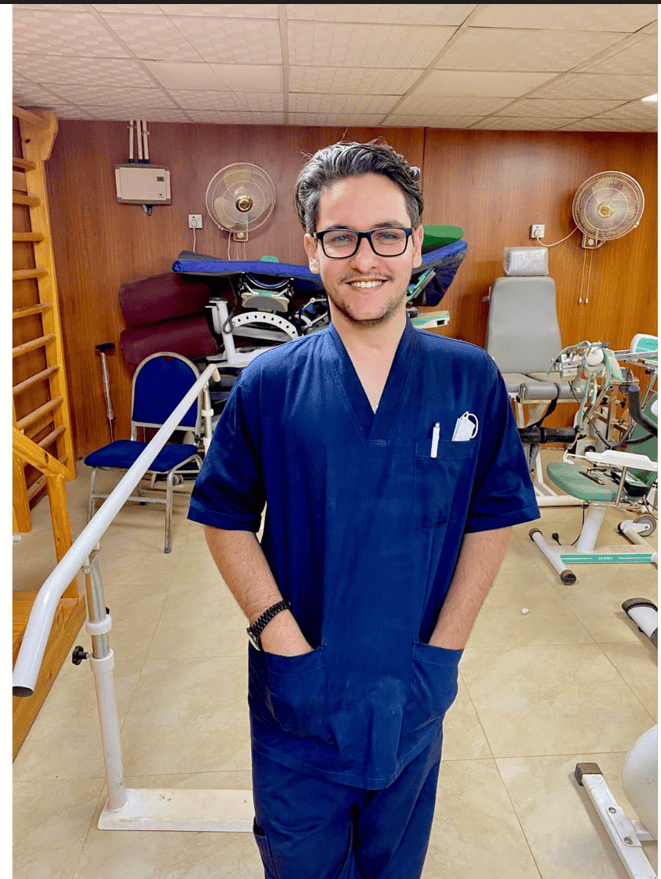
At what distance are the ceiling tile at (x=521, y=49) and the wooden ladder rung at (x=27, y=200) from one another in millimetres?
→ 2446

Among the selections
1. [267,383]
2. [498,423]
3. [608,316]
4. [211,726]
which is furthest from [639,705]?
[608,316]

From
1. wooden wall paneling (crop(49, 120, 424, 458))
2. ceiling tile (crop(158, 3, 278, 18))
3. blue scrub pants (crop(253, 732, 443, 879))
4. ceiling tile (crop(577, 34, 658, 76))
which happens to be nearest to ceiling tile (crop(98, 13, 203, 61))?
ceiling tile (crop(158, 3, 278, 18))

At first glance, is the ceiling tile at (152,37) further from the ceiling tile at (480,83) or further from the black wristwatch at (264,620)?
the black wristwatch at (264,620)

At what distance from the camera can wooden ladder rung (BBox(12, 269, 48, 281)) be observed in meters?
3.65

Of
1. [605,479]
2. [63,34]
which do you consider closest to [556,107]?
[605,479]

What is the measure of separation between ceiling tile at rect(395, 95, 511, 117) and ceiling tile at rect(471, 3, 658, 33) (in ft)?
4.05

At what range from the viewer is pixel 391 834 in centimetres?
112

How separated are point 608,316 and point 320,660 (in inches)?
192

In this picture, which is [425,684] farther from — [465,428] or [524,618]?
[524,618]

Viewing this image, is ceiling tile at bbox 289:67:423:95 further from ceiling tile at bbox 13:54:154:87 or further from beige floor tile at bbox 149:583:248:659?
beige floor tile at bbox 149:583:248:659

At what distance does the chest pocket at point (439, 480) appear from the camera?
1054mm

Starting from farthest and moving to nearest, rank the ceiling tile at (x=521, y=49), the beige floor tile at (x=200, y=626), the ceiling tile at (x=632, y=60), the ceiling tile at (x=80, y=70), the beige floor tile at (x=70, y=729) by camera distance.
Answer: the ceiling tile at (x=80, y=70) < the ceiling tile at (x=632, y=60) < the ceiling tile at (x=521, y=49) < the beige floor tile at (x=200, y=626) < the beige floor tile at (x=70, y=729)

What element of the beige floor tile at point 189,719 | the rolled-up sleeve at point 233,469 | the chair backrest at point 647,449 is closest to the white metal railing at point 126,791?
the beige floor tile at point 189,719
